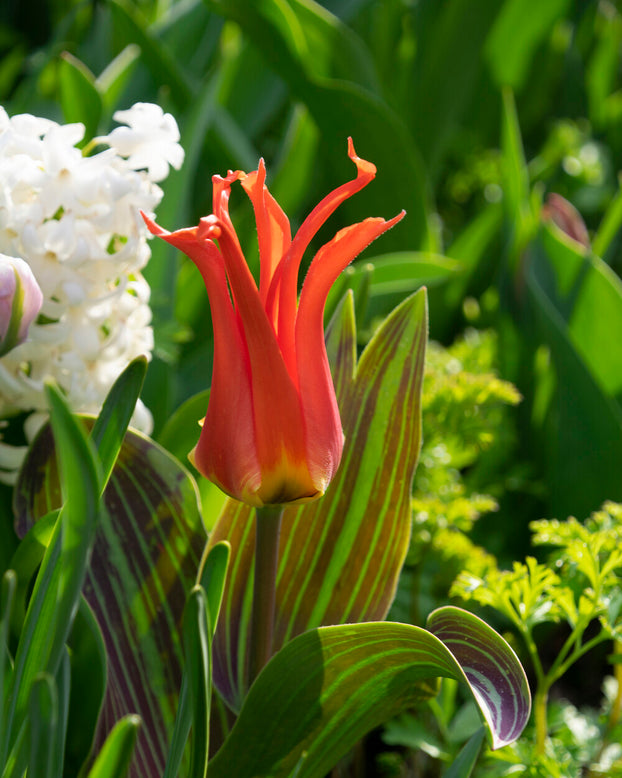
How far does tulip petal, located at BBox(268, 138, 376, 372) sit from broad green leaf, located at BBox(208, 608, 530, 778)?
0.16 meters

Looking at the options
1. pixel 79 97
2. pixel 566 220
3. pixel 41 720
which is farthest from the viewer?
pixel 566 220

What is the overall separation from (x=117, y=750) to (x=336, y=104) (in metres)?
0.99

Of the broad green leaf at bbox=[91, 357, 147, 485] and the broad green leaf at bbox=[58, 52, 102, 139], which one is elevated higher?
the broad green leaf at bbox=[58, 52, 102, 139]

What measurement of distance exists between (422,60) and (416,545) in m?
1.17

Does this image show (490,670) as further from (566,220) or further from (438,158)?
Result: (438,158)

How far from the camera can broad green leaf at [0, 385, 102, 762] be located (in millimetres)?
408

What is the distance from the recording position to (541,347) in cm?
112

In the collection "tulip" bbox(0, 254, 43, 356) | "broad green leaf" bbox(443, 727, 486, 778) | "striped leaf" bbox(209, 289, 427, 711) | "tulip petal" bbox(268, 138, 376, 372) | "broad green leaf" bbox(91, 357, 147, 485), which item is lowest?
"broad green leaf" bbox(443, 727, 486, 778)

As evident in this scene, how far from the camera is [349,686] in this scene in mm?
534

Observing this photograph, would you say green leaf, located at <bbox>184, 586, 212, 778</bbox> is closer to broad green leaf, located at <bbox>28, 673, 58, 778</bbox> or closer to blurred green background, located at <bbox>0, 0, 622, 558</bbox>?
broad green leaf, located at <bbox>28, 673, 58, 778</bbox>

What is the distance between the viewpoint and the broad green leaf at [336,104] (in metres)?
1.21

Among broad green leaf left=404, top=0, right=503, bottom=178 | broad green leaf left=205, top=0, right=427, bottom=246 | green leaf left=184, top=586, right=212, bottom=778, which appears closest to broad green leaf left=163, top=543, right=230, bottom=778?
green leaf left=184, top=586, right=212, bottom=778

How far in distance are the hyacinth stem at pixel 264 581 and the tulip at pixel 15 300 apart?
179mm

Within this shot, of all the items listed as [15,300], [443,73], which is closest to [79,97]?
[15,300]
